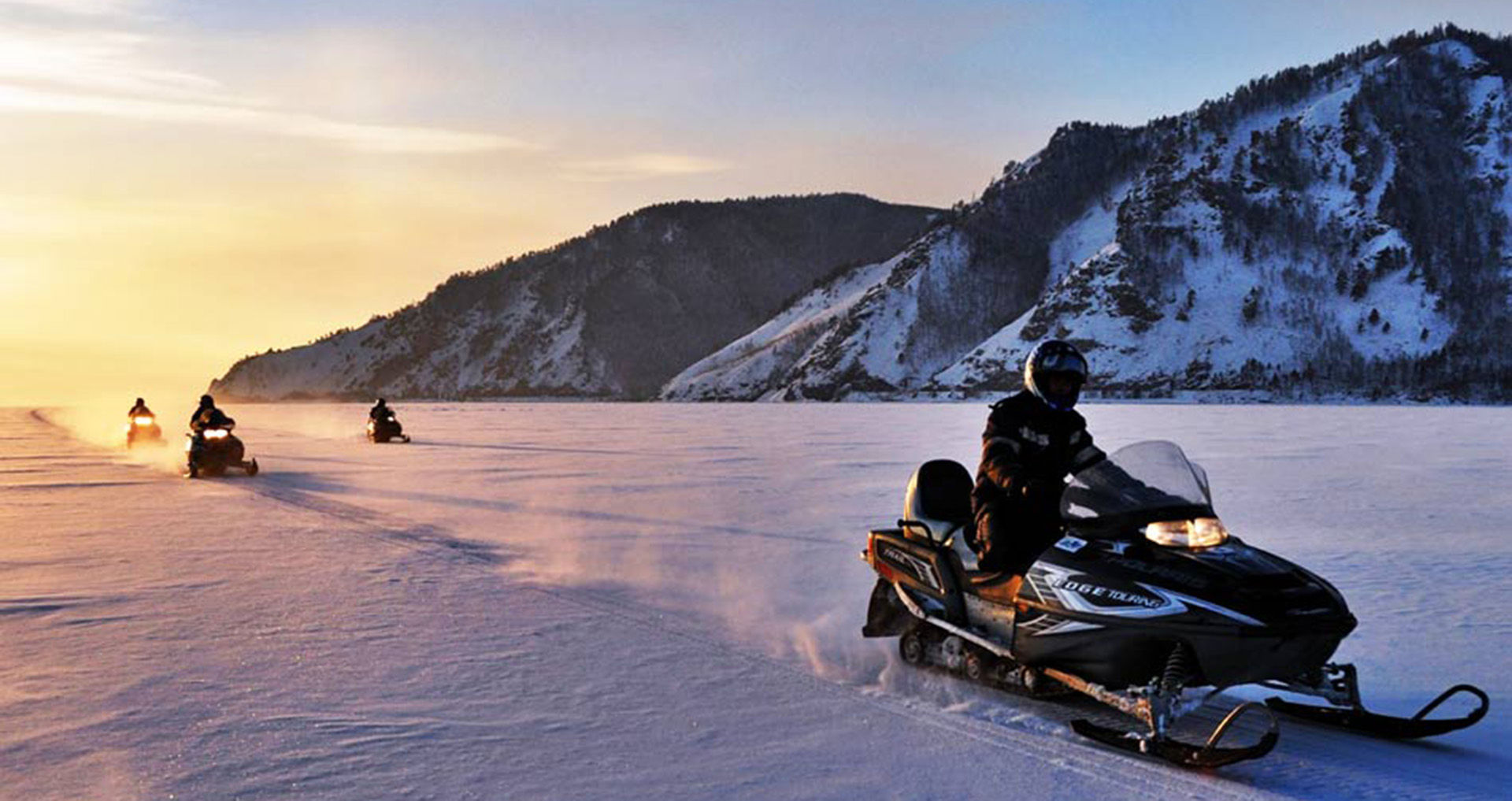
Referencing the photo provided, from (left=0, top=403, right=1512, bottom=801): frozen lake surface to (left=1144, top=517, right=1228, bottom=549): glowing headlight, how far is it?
1.01 metres

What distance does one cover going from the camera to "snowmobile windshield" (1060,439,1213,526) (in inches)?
221

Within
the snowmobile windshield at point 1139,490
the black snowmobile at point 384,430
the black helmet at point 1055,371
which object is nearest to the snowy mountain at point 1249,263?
the black snowmobile at point 384,430

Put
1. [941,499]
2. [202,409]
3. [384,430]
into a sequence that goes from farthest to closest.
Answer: [384,430], [202,409], [941,499]

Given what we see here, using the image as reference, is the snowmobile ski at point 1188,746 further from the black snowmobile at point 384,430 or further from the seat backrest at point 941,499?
the black snowmobile at point 384,430

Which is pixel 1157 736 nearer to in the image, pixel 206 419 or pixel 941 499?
pixel 941 499

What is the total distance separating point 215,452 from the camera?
2362 centimetres

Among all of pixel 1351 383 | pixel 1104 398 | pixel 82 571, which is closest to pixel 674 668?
pixel 82 571

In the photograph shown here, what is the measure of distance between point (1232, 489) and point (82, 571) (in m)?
15.7

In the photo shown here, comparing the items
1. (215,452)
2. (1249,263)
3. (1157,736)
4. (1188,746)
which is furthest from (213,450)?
(1249,263)

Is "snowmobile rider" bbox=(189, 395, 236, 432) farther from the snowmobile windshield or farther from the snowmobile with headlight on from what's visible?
the snowmobile windshield

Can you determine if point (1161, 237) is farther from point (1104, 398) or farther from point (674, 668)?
point (674, 668)

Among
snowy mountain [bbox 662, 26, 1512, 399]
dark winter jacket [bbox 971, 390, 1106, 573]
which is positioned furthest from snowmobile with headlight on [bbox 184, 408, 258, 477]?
snowy mountain [bbox 662, 26, 1512, 399]

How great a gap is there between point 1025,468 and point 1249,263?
520 feet

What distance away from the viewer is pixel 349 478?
23.0m
